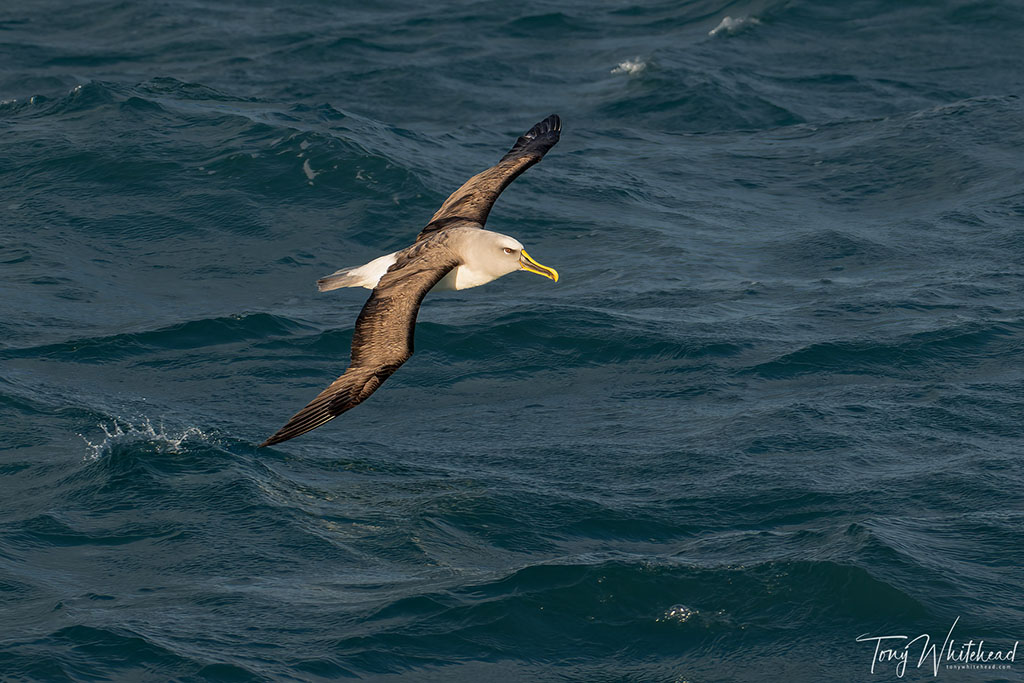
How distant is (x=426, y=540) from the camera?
17906mm

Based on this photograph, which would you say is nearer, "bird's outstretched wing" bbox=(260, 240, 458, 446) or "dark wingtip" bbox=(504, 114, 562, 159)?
"bird's outstretched wing" bbox=(260, 240, 458, 446)

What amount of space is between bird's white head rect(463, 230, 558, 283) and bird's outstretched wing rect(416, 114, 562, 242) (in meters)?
1.11

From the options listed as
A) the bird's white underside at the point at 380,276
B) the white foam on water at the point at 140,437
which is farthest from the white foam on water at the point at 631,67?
the bird's white underside at the point at 380,276

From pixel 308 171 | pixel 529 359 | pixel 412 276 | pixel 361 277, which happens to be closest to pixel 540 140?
pixel 529 359

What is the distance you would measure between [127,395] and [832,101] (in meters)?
19.1

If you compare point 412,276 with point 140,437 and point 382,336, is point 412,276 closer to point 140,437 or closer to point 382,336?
point 382,336

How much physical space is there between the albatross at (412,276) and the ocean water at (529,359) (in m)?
2.95

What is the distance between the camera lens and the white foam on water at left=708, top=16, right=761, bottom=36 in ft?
125

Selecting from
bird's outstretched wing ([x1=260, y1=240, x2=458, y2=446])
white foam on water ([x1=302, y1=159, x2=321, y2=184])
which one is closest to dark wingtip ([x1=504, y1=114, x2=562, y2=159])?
bird's outstretched wing ([x1=260, y1=240, x2=458, y2=446])

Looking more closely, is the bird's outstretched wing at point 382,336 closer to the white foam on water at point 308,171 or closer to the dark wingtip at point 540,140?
the dark wingtip at point 540,140

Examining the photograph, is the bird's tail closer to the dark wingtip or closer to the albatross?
the albatross

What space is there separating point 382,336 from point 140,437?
6945 mm

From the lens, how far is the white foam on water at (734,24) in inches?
1503

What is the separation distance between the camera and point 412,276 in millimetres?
15195
